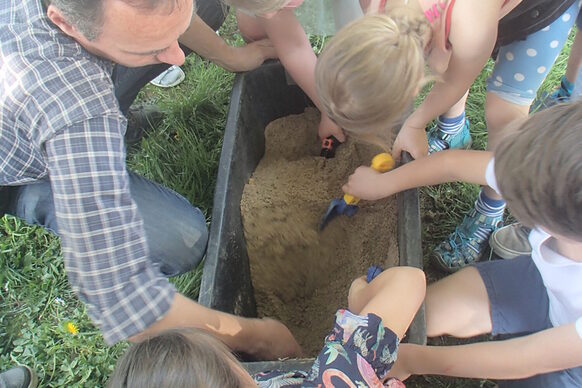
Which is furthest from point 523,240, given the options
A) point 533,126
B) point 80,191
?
point 80,191

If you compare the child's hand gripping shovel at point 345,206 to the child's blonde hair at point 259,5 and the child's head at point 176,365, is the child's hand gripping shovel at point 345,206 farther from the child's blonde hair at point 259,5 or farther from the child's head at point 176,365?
the child's head at point 176,365

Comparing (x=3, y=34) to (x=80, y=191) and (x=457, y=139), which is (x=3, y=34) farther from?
(x=457, y=139)

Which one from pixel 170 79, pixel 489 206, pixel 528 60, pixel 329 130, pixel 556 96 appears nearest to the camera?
pixel 528 60

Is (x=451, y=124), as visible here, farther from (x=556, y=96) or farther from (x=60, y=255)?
(x=60, y=255)

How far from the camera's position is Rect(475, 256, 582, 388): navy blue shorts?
118 cm

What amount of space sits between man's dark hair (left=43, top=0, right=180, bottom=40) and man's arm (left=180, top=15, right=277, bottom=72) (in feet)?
1.94

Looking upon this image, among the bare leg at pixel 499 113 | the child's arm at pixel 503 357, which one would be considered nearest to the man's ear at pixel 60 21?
the child's arm at pixel 503 357

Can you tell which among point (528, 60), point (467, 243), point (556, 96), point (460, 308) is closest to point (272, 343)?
point (460, 308)

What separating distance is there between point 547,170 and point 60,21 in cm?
90

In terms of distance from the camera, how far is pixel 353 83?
1.06 metres

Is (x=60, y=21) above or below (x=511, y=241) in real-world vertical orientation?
above

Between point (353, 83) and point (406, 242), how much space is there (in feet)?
1.25

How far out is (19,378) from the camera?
4.83 ft

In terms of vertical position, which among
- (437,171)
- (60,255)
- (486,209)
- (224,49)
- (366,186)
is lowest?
(60,255)
